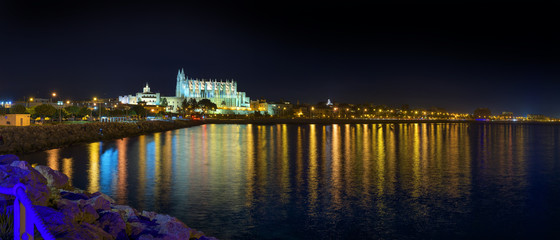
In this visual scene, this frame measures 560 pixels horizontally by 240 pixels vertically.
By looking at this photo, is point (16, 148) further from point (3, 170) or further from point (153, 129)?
point (153, 129)

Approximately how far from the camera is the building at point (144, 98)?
16112 cm

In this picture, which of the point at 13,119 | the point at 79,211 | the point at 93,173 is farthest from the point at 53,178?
the point at 13,119

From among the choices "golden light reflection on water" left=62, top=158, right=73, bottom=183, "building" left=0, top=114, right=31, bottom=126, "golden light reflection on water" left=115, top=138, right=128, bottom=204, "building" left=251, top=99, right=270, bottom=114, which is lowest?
"golden light reflection on water" left=115, top=138, right=128, bottom=204

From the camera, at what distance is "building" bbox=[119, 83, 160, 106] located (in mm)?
161125

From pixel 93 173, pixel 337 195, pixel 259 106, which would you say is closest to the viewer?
pixel 337 195

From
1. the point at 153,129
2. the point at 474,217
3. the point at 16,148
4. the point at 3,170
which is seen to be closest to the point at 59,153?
the point at 16,148

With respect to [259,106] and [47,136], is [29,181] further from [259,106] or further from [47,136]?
[259,106]

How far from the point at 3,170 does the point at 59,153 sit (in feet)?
58.2

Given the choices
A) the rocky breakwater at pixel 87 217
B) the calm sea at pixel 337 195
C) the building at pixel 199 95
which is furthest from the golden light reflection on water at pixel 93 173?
the building at pixel 199 95

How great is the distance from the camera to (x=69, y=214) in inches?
232

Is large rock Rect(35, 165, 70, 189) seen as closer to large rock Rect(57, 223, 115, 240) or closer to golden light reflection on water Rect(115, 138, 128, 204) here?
golden light reflection on water Rect(115, 138, 128, 204)

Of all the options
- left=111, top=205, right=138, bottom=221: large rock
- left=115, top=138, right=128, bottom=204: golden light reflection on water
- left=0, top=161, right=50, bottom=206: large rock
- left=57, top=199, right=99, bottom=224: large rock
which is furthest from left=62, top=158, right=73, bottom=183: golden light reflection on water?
left=57, top=199, right=99, bottom=224: large rock

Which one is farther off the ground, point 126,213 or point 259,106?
point 259,106

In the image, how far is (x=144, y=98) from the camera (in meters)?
164
